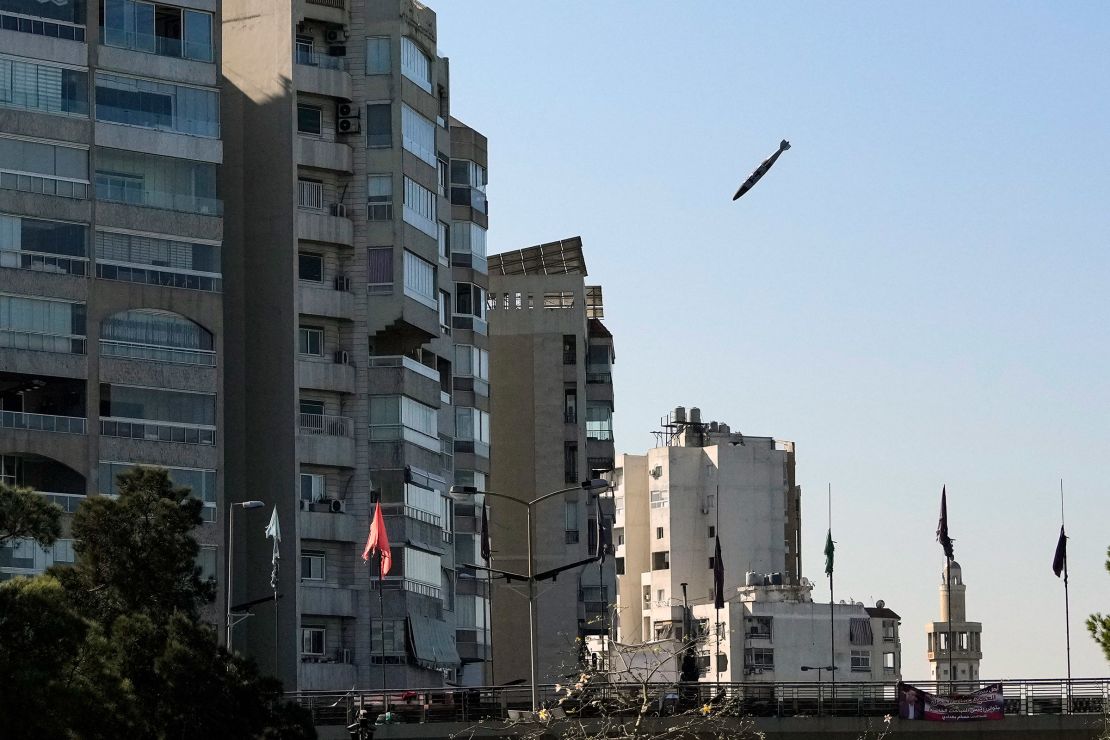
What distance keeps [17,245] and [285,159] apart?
12.7 m

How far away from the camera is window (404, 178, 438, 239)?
103062mm

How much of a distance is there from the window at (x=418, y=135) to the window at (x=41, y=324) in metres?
17.1

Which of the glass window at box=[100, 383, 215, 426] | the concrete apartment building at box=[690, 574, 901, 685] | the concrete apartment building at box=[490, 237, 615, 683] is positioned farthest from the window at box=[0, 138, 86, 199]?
the concrete apartment building at box=[690, 574, 901, 685]

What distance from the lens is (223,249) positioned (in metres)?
99.2

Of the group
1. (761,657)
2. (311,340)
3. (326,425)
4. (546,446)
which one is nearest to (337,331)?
(311,340)

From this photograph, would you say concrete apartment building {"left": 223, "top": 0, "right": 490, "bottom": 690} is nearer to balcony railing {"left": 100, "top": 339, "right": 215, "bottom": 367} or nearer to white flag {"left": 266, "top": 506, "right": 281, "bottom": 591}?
white flag {"left": 266, "top": 506, "right": 281, "bottom": 591}

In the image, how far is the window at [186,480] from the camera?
9081 cm

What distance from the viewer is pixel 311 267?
10062cm

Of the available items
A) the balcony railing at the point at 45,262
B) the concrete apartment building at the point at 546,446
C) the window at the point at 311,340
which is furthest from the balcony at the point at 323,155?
the concrete apartment building at the point at 546,446

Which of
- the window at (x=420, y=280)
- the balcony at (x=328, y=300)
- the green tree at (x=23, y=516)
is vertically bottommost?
the green tree at (x=23, y=516)

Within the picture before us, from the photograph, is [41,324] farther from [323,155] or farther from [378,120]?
[378,120]

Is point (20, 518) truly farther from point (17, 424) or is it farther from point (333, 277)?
point (333, 277)

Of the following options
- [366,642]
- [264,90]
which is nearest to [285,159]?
[264,90]

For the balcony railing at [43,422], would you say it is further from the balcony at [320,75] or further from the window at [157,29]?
the balcony at [320,75]
